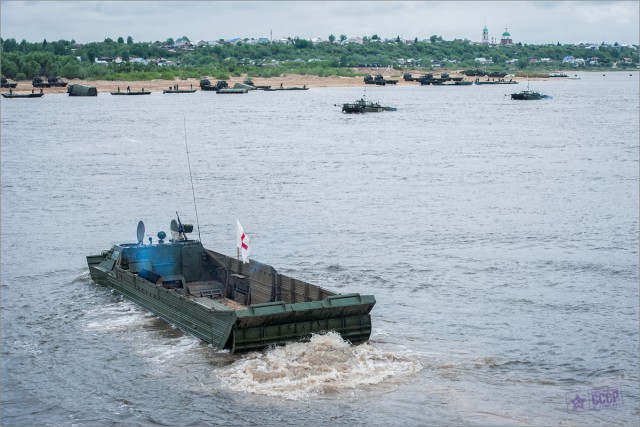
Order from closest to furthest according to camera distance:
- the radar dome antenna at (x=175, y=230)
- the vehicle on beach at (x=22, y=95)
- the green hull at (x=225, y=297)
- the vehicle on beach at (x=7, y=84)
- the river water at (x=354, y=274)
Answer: the river water at (x=354, y=274) < the green hull at (x=225, y=297) < the radar dome antenna at (x=175, y=230) < the vehicle on beach at (x=22, y=95) < the vehicle on beach at (x=7, y=84)

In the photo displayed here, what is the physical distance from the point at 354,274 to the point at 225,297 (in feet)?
18.5

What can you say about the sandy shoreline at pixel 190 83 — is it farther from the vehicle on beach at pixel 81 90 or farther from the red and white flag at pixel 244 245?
the red and white flag at pixel 244 245

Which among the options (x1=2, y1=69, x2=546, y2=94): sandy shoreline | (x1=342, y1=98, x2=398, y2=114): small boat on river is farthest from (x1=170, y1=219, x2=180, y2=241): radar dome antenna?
(x1=2, y1=69, x2=546, y2=94): sandy shoreline

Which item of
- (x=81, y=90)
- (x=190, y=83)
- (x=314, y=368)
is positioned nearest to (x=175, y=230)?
(x=314, y=368)

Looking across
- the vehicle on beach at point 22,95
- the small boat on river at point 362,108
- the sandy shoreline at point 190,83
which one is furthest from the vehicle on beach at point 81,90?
the small boat on river at point 362,108

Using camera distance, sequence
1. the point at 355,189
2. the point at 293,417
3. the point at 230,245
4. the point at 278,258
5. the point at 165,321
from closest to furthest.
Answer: the point at 293,417 → the point at 165,321 → the point at 278,258 → the point at 230,245 → the point at 355,189

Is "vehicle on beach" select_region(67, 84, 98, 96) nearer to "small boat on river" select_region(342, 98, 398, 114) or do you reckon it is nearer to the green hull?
"small boat on river" select_region(342, 98, 398, 114)

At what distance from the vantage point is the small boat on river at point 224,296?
21.3m

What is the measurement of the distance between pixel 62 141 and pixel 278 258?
1812 inches

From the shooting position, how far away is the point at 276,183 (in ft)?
167

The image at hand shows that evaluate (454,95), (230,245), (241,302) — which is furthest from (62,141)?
(454,95)

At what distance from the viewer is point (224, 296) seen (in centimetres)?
2616

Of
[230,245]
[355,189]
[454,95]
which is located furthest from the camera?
[454,95]

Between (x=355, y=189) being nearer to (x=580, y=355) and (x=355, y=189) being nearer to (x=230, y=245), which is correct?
(x=230, y=245)
